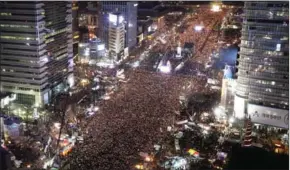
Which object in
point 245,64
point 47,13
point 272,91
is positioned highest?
point 47,13

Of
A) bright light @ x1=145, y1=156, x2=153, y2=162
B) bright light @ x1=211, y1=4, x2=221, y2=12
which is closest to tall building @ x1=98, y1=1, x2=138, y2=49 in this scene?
bright light @ x1=211, y1=4, x2=221, y2=12

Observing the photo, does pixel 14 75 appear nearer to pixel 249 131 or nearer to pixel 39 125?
pixel 39 125

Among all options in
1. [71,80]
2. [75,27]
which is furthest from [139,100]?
[75,27]

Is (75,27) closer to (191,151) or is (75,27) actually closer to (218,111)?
(218,111)

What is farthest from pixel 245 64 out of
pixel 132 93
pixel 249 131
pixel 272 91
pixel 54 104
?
pixel 54 104

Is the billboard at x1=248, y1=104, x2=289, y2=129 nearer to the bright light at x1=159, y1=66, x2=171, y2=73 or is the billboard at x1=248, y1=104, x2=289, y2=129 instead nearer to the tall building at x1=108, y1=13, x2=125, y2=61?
the bright light at x1=159, y1=66, x2=171, y2=73

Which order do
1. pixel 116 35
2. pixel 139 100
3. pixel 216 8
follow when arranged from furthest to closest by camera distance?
pixel 216 8 → pixel 116 35 → pixel 139 100

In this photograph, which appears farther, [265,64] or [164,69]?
[164,69]
